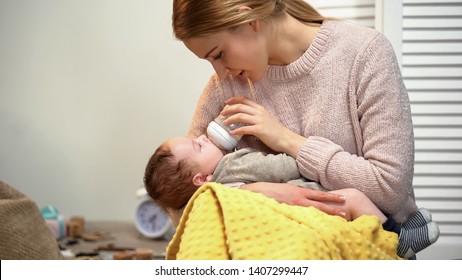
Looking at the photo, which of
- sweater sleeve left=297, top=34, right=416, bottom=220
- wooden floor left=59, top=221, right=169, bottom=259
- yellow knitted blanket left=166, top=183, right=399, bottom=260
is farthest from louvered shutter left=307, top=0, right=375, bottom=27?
yellow knitted blanket left=166, top=183, right=399, bottom=260

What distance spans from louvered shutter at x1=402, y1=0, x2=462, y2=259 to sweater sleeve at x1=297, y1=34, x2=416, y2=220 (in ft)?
3.84

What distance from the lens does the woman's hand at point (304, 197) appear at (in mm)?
1220

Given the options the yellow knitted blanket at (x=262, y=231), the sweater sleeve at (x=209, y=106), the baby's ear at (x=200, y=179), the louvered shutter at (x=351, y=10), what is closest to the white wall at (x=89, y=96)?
the louvered shutter at (x=351, y=10)

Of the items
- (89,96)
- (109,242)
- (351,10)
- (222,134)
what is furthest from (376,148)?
(89,96)

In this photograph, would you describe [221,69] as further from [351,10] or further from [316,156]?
[351,10]

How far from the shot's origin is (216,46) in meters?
1.28

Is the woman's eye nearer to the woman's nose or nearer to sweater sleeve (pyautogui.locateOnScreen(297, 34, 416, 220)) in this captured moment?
the woman's nose

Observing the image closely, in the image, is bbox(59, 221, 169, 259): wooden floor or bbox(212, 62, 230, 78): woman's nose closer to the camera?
bbox(212, 62, 230, 78): woman's nose

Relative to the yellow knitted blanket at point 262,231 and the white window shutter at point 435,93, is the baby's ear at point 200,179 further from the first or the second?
the white window shutter at point 435,93

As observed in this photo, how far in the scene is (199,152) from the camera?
141 cm

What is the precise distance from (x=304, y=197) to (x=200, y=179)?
0.25m

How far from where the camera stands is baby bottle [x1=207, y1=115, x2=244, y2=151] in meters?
1.40

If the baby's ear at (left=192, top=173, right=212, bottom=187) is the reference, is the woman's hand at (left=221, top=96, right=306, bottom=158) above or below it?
above
